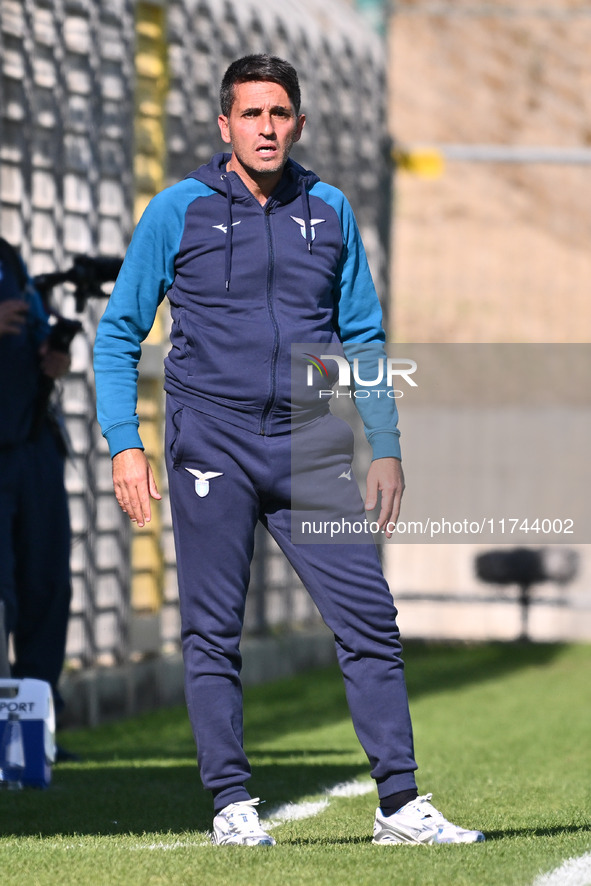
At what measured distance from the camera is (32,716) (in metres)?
4.61

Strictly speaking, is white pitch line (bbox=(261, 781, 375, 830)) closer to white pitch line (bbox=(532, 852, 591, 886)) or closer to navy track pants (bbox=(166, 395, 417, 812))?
navy track pants (bbox=(166, 395, 417, 812))

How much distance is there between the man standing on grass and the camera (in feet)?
12.9

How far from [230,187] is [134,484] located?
0.75m

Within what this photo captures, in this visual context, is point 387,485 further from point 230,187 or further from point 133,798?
point 133,798

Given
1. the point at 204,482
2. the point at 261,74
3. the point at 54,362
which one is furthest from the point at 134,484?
the point at 54,362

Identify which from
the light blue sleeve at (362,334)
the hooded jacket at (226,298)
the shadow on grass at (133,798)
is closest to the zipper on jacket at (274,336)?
the hooded jacket at (226,298)

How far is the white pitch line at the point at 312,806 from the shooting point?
4574mm

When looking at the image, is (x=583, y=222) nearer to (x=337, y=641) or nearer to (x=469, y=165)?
(x=469, y=165)

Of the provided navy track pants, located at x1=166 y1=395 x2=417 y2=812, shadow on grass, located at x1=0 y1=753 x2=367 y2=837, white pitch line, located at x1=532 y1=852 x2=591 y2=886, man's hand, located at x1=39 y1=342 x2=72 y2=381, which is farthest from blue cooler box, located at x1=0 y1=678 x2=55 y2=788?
white pitch line, located at x1=532 y1=852 x2=591 y2=886

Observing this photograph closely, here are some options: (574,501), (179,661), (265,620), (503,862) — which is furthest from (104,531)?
(574,501)

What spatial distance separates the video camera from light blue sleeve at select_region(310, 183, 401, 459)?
176 cm

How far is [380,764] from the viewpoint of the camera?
3.89 metres

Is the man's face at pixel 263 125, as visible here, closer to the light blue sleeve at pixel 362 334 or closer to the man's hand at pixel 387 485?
the light blue sleeve at pixel 362 334

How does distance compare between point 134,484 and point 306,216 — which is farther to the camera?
point 306,216
